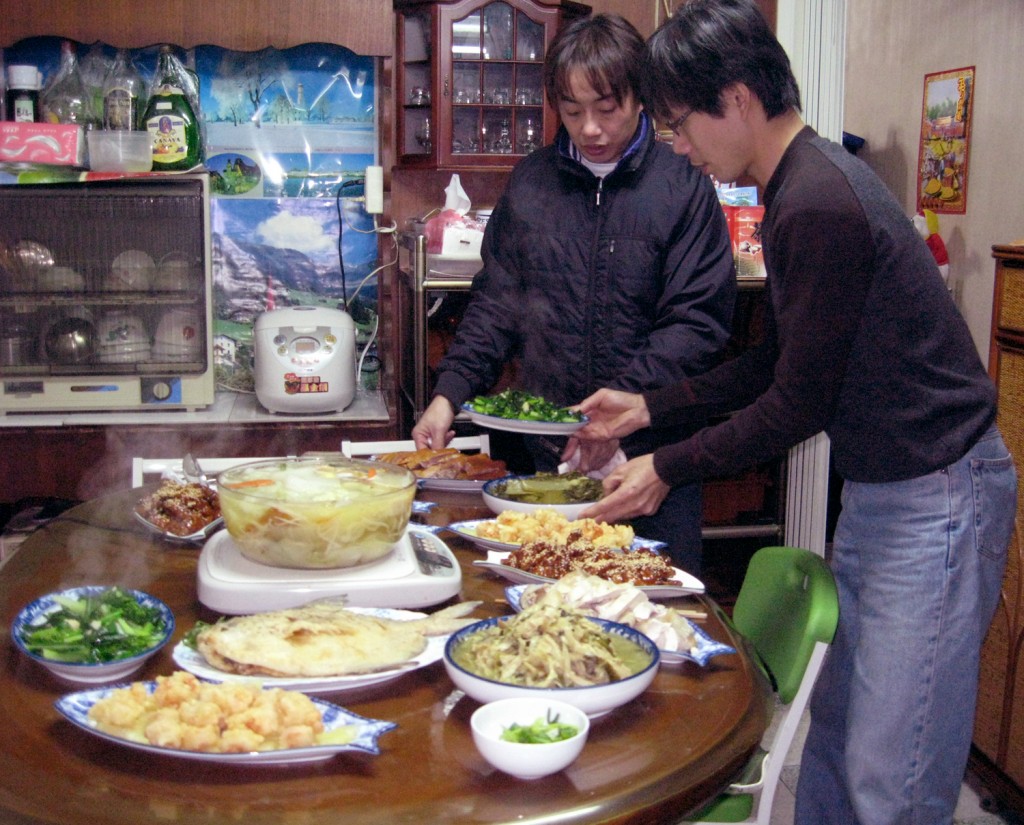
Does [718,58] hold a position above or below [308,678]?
above

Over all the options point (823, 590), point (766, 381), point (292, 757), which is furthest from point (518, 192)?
point (292, 757)

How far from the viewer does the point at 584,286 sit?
2717 millimetres

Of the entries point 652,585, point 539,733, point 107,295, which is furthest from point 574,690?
point 107,295

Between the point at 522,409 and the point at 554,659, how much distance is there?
4.24 ft

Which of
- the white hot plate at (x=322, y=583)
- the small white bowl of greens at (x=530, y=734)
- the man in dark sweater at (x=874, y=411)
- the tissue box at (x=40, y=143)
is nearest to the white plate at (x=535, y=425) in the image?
the man in dark sweater at (x=874, y=411)

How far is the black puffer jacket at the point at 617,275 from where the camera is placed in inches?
104

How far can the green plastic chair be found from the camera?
64.1 inches

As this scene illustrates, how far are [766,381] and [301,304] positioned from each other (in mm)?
2283

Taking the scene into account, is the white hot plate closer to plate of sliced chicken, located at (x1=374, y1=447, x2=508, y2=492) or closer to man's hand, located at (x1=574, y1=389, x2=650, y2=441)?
plate of sliced chicken, located at (x1=374, y1=447, x2=508, y2=492)

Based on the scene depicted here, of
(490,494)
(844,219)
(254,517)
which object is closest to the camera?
(254,517)

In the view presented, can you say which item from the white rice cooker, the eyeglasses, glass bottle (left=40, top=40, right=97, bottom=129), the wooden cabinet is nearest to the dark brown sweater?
the eyeglasses

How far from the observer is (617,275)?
2682 millimetres

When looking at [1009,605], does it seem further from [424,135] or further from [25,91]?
[25,91]

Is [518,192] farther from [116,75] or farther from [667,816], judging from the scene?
[667,816]
